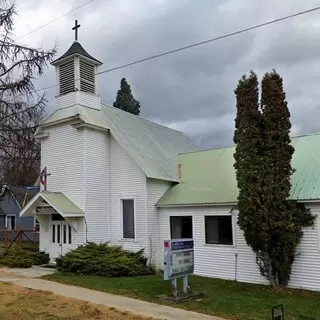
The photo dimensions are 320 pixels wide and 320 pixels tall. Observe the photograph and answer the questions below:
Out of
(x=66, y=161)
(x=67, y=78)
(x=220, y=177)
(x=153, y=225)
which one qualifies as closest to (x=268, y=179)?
(x=220, y=177)

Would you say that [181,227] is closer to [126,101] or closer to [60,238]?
[60,238]

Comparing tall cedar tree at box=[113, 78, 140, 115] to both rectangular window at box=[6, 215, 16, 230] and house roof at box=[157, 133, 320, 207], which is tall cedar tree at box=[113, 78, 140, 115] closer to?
house roof at box=[157, 133, 320, 207]

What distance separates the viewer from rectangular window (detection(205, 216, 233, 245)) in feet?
51.0

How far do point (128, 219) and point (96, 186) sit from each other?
6.80ft

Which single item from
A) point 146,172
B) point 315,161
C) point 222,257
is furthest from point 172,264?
point 315,161

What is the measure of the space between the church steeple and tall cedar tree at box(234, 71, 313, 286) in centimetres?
836

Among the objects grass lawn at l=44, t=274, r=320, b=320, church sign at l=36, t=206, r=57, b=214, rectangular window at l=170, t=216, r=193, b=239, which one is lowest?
grass lawn at l=44, t=274, r=320, b=320

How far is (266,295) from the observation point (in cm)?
1216

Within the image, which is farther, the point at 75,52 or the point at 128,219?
the point at 75,52

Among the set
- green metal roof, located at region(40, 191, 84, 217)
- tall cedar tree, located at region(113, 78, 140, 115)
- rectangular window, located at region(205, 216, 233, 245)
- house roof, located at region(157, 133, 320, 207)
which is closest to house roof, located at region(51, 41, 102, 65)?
green metal roof, located at region(40, 191, 84, 217)

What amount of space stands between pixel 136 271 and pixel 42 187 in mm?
6597

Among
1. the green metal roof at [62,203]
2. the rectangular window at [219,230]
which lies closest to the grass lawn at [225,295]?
the rectangular window at [219,230]

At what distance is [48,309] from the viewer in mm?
9672

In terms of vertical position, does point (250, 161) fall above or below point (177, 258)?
above
